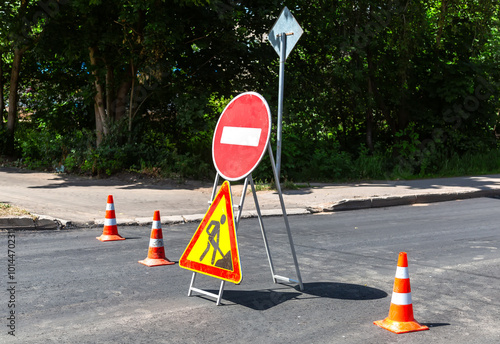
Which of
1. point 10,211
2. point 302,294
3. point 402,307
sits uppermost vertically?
point 10,211

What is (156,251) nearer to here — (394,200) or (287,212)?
(287,212)

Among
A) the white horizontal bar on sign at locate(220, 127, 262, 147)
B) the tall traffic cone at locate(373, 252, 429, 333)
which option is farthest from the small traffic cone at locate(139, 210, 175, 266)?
the tall traffic cone at locate(373, 252, 429, 333)

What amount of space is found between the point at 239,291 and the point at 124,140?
32.8 ft

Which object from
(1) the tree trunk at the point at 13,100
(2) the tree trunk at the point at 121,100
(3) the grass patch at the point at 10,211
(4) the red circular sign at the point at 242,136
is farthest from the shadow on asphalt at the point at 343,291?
(1) the tree trunk at the point at 13,100

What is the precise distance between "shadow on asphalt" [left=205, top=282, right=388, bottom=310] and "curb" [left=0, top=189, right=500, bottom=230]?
379cm

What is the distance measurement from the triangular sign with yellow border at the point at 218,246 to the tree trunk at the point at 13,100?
44.6ft

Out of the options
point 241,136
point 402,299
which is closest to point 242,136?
point 241,136

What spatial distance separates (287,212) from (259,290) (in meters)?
4.64

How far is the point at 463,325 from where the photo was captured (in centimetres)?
426

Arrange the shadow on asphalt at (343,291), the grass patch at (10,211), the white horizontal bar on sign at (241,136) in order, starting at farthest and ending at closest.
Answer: the grass patch at (10,211)
the shadow on asphalt at (343,291)
the white horizontal bar on sign at (241,136)

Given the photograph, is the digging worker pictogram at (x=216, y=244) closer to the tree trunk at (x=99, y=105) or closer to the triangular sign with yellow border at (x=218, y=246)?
the triangular sign with yellow border at (x=218, y=246)

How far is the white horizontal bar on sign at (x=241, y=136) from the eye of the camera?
479 cm

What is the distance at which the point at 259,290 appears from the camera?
16.8 feet

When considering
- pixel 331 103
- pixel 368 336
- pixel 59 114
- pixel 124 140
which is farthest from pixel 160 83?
pixel 368 336
